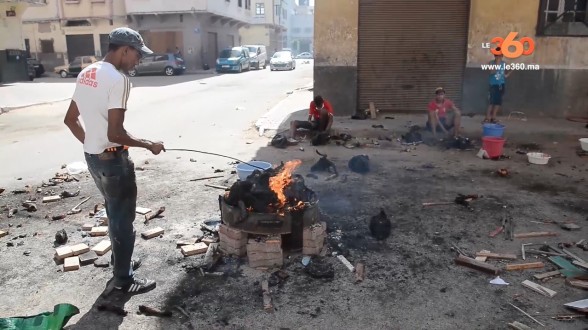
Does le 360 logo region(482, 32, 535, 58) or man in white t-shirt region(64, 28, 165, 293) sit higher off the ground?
le 360 logo region(482, 32, 535, 58)

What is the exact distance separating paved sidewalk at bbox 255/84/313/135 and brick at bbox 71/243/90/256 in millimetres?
6564

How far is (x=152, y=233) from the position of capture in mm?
5191

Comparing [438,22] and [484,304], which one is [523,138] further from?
[484,304]

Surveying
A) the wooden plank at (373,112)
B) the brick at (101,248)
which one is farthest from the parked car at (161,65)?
the brick at (101,248)

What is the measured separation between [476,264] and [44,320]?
151 inches

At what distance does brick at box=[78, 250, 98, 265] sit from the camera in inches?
179

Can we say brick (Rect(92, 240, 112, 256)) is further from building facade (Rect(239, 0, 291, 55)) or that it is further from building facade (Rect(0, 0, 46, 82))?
building facade (Rect(239, 0, 291, 55))

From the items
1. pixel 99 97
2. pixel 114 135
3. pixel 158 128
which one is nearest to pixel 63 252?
pixel 114 135

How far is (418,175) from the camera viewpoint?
760 centimetres

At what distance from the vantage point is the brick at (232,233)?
178 inches

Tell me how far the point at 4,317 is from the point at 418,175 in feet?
19.9

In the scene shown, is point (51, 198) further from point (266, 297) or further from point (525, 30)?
point (525, 30)

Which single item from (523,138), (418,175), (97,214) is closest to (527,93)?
(523,138)

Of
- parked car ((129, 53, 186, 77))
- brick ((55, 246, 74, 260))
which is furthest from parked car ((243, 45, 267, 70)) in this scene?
brick ((55, 246, 74, 260))
